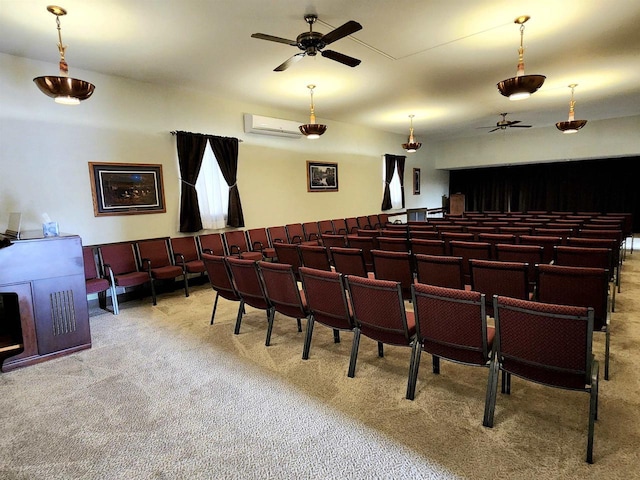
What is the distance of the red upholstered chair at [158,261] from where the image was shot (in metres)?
5.28

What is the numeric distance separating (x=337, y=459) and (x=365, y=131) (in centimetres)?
988

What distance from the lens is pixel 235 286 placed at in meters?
3.82

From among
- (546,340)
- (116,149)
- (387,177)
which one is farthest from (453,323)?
(387,177)

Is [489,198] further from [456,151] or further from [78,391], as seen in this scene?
[78,391]

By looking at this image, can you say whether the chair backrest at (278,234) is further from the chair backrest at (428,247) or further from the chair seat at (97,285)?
the chair backrest at (428,247)

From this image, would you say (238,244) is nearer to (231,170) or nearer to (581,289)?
(231,170)

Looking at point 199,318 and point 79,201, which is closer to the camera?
point 199,318

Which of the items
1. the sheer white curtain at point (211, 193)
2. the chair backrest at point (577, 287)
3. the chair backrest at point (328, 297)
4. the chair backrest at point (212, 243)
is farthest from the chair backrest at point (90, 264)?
the chair backrest at point (577, 287)

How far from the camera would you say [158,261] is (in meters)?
5.71

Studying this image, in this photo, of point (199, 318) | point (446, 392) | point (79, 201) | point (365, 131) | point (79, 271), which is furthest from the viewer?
point (365, 131)

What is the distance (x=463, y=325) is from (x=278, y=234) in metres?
5.80

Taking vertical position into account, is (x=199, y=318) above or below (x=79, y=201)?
below

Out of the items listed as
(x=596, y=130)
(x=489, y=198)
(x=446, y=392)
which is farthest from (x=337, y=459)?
(x=489, y=198)

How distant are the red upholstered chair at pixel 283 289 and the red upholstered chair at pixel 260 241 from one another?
3360 mm
